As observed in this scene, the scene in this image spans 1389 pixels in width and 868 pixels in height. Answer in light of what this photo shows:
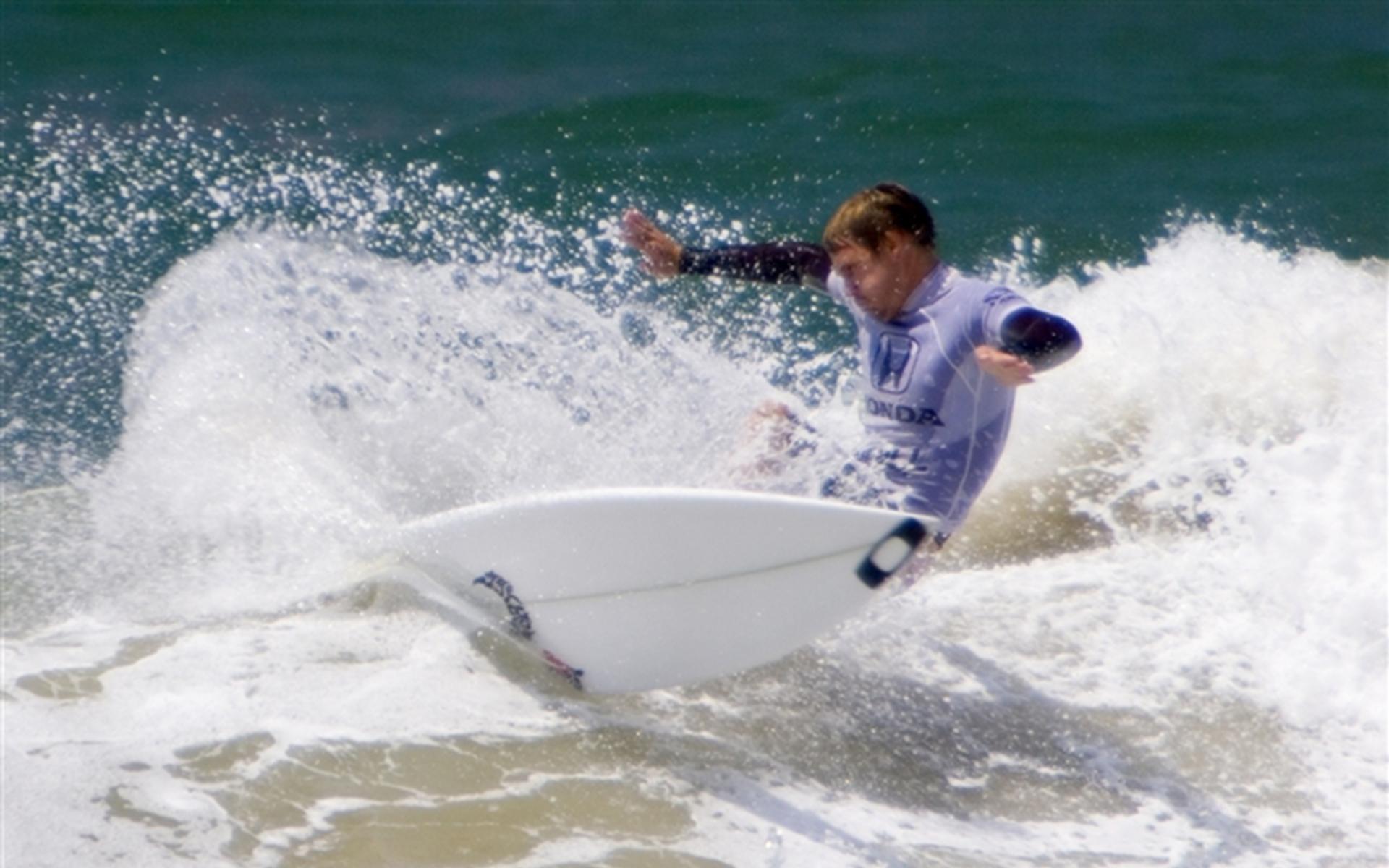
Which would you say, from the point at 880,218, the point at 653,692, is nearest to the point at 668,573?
the point at 653,692

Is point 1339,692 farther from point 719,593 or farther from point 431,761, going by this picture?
point 431,761

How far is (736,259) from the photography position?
477 cm

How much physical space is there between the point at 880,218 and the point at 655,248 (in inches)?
37.3

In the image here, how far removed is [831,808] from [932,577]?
1.58m

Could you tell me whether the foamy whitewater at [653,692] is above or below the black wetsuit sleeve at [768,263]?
below

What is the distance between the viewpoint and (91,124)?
847cm

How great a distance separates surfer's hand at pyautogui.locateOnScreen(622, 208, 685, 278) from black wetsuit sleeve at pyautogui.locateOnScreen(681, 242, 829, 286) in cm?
3

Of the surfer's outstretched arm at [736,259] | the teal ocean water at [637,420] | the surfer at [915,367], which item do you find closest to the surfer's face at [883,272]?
the surfer at [915,367]

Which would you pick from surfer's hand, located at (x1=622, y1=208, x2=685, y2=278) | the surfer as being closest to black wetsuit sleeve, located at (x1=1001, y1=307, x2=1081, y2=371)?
the surfer

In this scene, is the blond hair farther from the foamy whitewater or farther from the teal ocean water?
the teal ocean water

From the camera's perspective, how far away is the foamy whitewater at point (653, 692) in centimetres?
350

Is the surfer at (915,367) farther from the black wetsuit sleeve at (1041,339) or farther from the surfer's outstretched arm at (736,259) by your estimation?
the surfer's outstretched arm at (736,259)

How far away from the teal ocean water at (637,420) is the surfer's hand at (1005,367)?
3.22 feet

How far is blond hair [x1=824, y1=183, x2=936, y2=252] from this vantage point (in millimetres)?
4105
